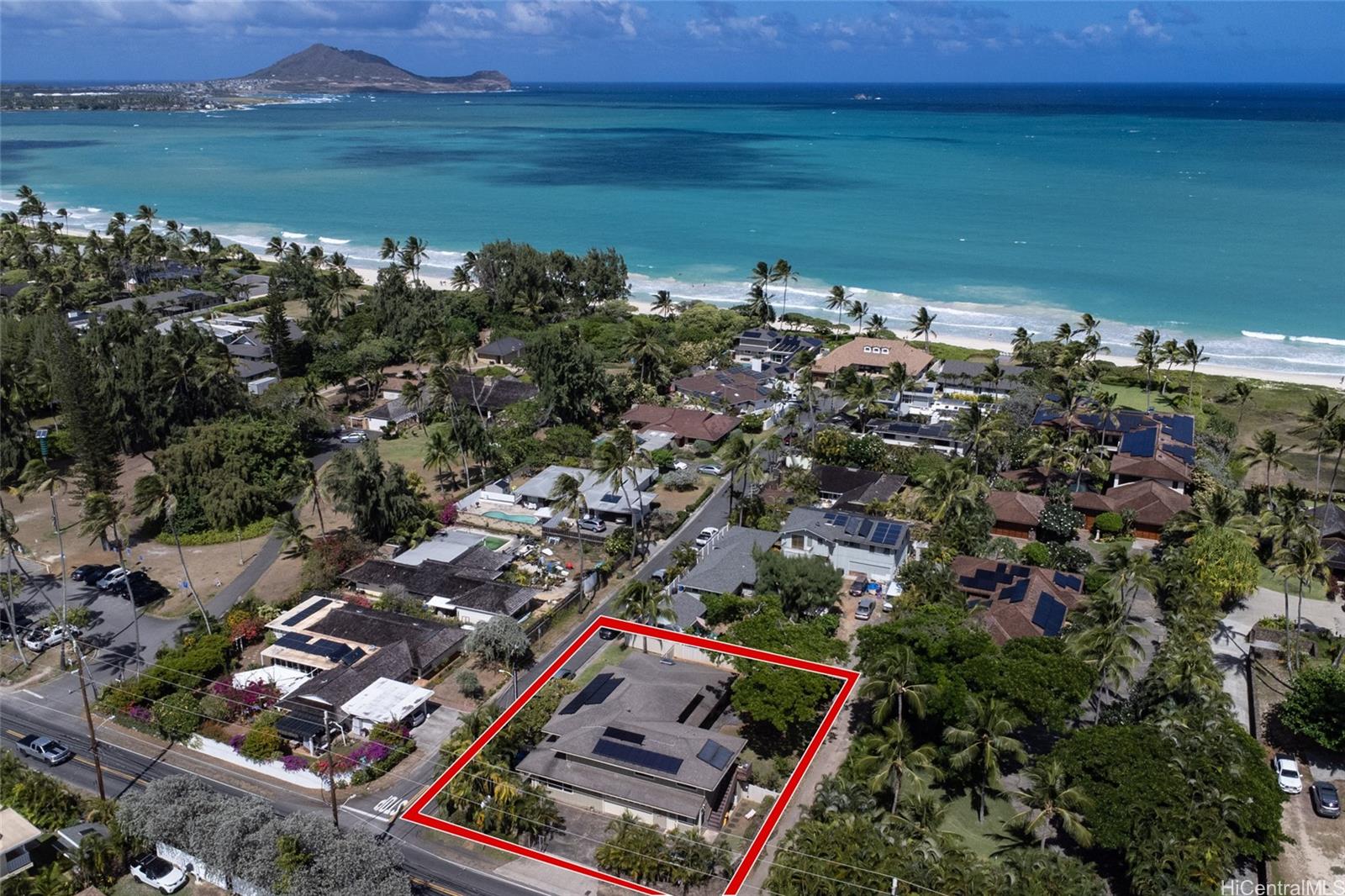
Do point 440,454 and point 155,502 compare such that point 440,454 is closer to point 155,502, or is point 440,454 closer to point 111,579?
point 155,502

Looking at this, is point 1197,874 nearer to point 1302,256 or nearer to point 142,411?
point 142,411

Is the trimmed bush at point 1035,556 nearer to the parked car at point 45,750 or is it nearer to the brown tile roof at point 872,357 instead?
the brown tile roof at point 872,357

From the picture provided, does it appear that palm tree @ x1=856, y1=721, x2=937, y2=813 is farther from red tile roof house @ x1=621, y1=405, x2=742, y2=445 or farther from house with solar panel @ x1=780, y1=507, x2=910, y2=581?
red tile roof house @ x1=621, y1=405, x2=742, y2=445

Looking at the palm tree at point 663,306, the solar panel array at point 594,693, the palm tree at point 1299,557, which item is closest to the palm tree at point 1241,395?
the palm tree at point 1299,557

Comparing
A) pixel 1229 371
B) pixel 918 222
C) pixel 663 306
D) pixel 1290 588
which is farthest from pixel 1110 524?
pixel 918 222

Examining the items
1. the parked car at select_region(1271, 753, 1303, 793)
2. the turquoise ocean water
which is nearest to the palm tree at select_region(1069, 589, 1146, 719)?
the parked car at select_region(1271, 753, 1303, 793)

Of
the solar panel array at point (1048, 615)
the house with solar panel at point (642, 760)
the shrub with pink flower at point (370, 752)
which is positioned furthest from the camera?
the solar panel array at point (1048, 615)
